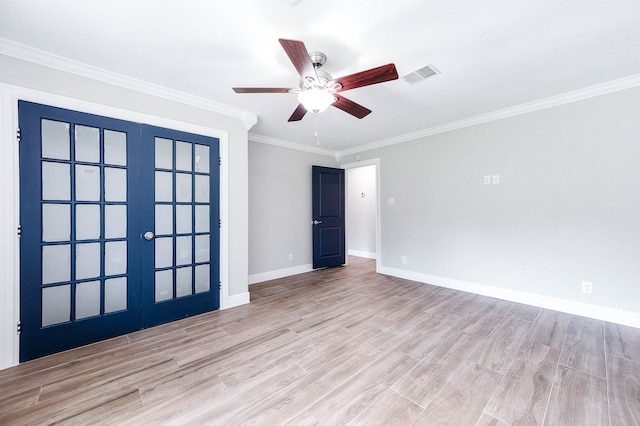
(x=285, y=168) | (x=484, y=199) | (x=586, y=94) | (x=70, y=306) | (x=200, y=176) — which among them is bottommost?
(x=70, y=306)

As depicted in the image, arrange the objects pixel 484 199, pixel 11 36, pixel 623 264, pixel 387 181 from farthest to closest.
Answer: pixel 387 181, pixel 484 199, pixel 623 264, pixel 11 36

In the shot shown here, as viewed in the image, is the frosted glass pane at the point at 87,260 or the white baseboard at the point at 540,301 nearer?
the frosted glass pane at the point at 87,260

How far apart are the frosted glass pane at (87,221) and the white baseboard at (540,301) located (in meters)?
4.44

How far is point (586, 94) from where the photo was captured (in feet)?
9.34

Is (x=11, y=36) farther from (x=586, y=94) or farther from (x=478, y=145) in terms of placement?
(x=586, y=94)

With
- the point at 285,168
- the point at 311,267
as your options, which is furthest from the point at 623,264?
the point at 285,168

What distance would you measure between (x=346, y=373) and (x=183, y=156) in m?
2.84

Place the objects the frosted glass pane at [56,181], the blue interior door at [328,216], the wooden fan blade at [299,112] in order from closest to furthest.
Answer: the frosted glass pane at [56,181] → the wooden fan blade at [299,112] → the blue interior door at [328,216]

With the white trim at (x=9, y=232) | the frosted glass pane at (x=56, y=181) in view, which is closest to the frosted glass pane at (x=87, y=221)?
the frosted glass pane at (x=56, y=181)

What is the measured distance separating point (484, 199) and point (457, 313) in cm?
171

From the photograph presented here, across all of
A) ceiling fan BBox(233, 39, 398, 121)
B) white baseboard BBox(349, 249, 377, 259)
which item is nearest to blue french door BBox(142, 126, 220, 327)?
ceiling fan BBox(233, 39, 398, 121)

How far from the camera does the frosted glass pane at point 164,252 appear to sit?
2807 millimetres

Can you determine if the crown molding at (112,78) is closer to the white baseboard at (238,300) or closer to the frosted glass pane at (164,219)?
the frosted glass pane at (164,219)

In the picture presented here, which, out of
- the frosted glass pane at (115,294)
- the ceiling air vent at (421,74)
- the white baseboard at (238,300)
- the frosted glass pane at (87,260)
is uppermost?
the ceiling air vent at (421,74)
